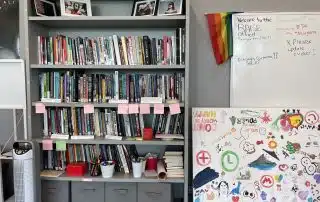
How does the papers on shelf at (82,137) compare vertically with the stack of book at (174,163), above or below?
above

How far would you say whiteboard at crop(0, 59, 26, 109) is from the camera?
234cm

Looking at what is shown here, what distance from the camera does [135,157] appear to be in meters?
2.49

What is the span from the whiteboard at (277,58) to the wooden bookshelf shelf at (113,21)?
1.91ft

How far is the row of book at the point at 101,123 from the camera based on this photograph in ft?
8.07

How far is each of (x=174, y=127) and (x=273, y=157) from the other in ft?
2.65

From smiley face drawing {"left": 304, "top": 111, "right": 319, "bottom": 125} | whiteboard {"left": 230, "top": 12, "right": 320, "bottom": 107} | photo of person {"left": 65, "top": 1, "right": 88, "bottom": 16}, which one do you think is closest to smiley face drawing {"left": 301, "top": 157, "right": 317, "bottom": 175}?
smiley face drawing {"left": 304, "top": 111, "right": 319, "bottom": 125}

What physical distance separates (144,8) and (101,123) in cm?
98

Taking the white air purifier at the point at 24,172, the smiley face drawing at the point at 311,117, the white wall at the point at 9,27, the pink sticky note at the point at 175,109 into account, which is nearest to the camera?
the white air purifier at the point at 24,172

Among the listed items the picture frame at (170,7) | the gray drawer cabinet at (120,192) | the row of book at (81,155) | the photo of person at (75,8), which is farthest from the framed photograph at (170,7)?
the gray drawer cabinet at (120,192)

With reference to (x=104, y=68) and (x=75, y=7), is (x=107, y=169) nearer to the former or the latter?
(x=104, y=68)

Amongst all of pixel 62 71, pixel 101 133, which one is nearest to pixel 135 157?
pixel 101 133

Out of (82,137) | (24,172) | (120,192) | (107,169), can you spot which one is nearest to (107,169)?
(107,169)

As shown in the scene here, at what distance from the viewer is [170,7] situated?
2.28 meters

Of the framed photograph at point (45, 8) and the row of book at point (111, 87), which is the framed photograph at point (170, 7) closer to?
the row of book at point (111, 87)
